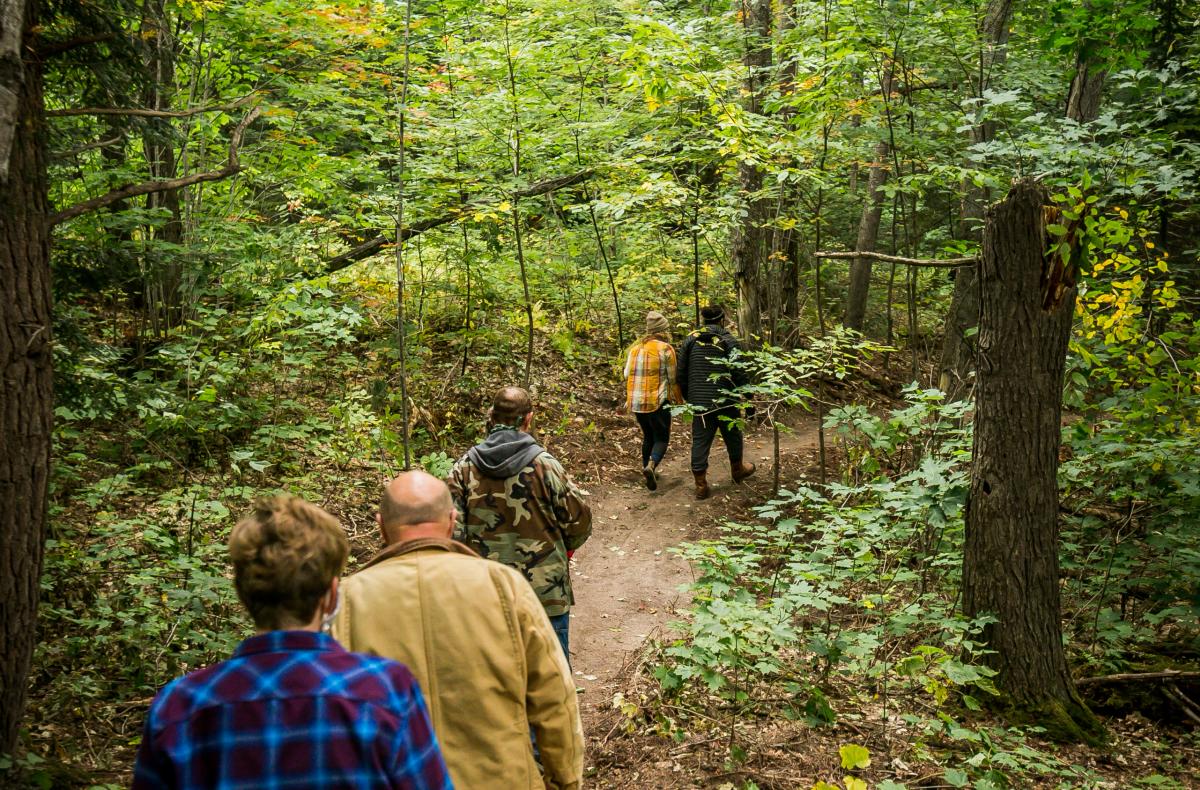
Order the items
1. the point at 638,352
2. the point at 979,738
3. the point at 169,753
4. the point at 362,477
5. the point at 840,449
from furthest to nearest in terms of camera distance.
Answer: the point at 840,449
the point at 638,352
the point at 362,477
the point at 979,738
the point at 169,753

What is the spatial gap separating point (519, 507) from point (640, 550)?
193 inches

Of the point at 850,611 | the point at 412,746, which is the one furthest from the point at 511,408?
the point at 850,611

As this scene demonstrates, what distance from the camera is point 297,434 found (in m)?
7.95

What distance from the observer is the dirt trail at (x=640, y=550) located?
677 centimetres

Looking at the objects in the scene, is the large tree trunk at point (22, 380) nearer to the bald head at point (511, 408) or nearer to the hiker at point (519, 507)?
the hiker at point (519, 507)

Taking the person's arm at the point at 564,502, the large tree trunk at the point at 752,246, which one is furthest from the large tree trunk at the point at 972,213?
the person's arm at the point at 564,502

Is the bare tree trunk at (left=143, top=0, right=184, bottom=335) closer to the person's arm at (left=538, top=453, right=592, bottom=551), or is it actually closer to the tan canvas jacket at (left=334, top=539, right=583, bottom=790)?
the person's arm at (left=538, top=453, right=592, bottom=551)

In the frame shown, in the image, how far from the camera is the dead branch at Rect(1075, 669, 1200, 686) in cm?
570

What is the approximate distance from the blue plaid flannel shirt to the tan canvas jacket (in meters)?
0.55

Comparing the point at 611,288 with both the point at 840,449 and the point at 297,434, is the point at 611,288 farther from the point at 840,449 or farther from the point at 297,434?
the point at 297,434

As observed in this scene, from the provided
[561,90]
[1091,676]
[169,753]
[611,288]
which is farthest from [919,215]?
[169,753]

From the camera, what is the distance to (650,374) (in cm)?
999

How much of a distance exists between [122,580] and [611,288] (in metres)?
9.82

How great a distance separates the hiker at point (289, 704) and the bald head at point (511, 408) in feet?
8.28
